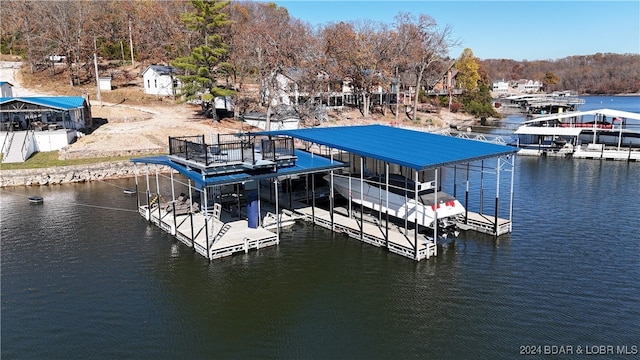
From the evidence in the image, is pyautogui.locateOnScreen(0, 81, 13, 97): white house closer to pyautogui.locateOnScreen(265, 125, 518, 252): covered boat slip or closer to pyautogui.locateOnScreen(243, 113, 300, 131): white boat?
pyautogui.locateOnScreen(243, 113, 300, 131): white boat

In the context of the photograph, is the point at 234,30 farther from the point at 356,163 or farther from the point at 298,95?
the point at 356,163

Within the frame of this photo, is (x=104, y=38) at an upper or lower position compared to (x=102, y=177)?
upper


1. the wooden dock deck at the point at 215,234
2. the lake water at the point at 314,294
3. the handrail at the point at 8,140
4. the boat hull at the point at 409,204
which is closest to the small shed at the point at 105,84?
the handrail at the point at 8,140

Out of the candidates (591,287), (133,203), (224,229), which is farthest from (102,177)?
(591,287)

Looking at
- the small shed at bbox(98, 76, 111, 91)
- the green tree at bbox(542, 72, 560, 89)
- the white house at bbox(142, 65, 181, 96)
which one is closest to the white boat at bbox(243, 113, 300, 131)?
→ the white house at bbox(142, 65, 181, 96)

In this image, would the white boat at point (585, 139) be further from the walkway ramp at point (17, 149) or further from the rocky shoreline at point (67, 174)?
the walkway ramp at point (17, 149)

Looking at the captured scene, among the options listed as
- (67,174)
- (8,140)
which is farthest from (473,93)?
(8,140)

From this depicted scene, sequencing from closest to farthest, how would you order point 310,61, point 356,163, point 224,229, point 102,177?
1. point 224,229
2. point 356,163
3. point 102,177
4. point 310,61
